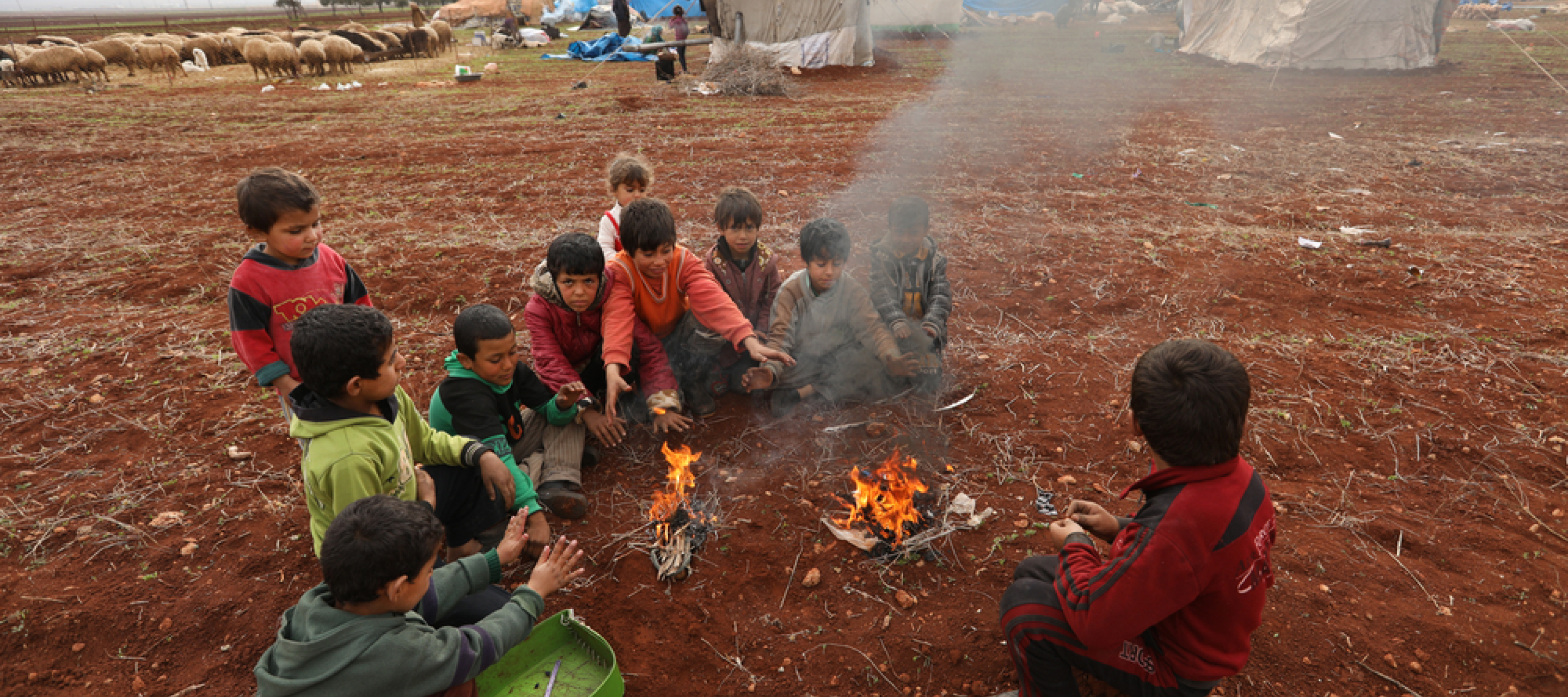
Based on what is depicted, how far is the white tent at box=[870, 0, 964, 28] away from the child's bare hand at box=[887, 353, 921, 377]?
21129 mm

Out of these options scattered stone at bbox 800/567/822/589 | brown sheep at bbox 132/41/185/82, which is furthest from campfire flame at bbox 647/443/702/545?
brown sheep at bbox 132/41/185/82

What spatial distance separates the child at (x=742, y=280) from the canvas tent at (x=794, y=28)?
45.1ft

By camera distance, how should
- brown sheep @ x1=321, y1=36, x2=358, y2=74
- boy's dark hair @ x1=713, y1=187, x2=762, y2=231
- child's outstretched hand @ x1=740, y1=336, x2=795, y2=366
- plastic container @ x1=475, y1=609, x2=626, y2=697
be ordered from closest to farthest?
1. plastic container @ x1=475, y1=609, x2=626, y2=697
2. child's outstretched hand @ x1=740, y1=336, x2=795, y2=366
3. boy's dark hair @ x1=713, y1=187, x2=762, y2=231
4. brown sheep @ x1=321, y1=36, x2=358, y2=74

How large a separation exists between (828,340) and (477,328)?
1823 millimetres

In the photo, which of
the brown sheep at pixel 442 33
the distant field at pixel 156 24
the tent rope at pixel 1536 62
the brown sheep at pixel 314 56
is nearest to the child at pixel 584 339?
the tent rope at pixel 1536 62

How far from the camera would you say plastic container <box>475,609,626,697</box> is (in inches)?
86.6

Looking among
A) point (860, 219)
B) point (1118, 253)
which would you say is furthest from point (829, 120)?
point (1118, 253)

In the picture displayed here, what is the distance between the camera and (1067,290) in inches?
200

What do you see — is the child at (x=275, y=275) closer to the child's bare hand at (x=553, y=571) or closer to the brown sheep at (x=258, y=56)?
the child's bare hand at (x=553, y=571)

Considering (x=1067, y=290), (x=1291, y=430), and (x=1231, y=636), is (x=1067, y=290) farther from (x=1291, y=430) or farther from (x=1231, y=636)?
(x=1231, y=636)

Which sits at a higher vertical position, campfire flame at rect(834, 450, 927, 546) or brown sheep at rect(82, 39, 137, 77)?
brown sheep at rect(82, 39, 137, 77)

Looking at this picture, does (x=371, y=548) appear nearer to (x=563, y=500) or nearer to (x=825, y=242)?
(x=563, y=500)

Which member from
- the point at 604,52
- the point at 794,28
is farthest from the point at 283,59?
the point at 794,28

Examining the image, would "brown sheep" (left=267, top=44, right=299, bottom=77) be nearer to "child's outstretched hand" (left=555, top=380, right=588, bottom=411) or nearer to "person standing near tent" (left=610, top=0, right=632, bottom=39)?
"person standing near tent" (left=610, top=0, right=632, bottom=39)
